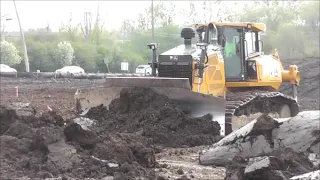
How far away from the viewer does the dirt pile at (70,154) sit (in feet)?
24.1

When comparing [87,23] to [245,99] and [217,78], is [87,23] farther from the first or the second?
[245,99]

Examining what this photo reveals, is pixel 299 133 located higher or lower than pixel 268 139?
higher

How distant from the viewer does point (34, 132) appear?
822 centimetres

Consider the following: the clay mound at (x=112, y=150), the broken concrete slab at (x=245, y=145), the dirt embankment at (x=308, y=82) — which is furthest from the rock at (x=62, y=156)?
the dirt embankment at (x=308, y=82)

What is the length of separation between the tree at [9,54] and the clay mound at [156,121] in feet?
160

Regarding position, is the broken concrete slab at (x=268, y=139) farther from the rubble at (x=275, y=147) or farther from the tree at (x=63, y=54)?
the tree at (x=63, y=54)

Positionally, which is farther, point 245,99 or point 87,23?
point 87,23

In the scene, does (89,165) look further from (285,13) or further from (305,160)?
(285,13)

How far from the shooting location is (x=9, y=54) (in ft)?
192

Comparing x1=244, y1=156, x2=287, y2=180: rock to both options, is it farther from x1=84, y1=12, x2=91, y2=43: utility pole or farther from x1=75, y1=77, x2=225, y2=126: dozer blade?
x1=84, y1=12, x2=91, y2=43: utility pole

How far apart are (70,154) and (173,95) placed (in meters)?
4.03

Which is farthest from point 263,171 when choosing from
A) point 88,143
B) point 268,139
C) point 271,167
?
point 88,143

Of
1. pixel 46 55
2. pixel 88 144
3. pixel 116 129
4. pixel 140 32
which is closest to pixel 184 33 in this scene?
pixel 116 129

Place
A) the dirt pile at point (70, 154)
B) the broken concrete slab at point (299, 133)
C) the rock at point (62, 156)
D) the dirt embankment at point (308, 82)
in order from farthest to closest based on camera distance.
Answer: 1. the dirt embankment at point (308, 82)
2. the broken concrete slab at point (299, 133)
3. the rock at point (62, 156)
4. the dirt pile at point (70, 154)
